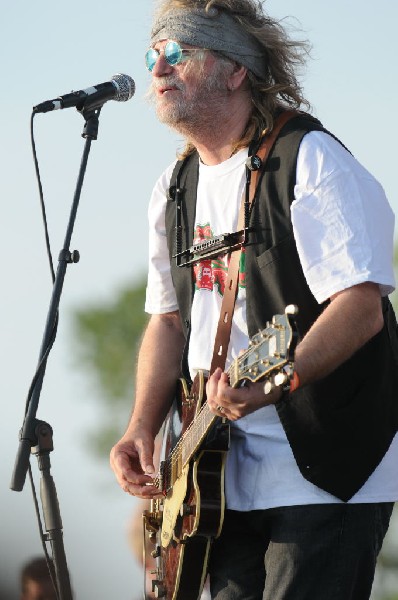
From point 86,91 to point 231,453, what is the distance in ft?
4.52

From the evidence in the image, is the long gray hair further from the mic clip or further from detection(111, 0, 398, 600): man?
the mic clip

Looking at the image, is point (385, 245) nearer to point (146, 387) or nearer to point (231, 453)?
point (231, 453)

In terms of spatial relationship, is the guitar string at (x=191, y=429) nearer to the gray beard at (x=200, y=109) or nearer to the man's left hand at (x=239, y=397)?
the man's left hand at (x=239, y=397)

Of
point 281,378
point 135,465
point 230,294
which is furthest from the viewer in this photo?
point 135,465

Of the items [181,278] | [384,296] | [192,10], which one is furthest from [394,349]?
[192,10]

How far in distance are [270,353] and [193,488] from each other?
818 millimetres

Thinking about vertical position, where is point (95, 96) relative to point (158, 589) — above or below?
above

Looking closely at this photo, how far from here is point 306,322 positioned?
3551mm

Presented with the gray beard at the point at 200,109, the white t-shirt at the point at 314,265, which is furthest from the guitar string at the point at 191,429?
the gray beard at the point at 200,109

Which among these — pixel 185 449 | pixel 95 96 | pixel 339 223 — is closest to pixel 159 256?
pixel 95 96

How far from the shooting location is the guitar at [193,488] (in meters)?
3.63

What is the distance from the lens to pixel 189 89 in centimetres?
407

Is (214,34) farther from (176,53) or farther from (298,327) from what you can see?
(298,327)

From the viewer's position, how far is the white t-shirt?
344 cm
